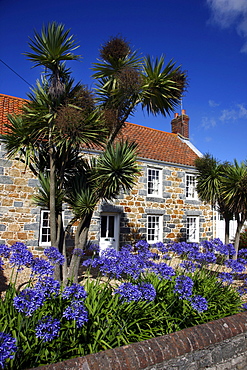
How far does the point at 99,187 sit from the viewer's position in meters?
7.32

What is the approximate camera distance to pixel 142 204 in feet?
44.7

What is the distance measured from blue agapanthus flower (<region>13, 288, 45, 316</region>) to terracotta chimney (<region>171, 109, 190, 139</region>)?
681 inches

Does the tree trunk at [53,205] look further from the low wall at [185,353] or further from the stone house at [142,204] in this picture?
the low wall at [185,353]

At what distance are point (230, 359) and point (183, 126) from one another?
16729 mm

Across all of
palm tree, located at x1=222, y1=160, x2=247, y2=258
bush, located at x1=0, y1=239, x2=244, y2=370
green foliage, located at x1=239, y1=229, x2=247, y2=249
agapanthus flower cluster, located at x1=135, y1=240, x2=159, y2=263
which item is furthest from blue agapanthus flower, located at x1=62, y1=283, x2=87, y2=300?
green foliage, located at x1=239, y1=229, x2=247, y2=249

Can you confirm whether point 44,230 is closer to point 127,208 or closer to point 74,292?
point 127,208

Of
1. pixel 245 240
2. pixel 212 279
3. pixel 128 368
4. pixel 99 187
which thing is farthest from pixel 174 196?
pixel 128 368

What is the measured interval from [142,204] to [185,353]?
10.5 meters

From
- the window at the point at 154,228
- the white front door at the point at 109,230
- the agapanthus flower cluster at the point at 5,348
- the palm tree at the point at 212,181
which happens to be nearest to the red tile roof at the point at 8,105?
the white front door at the point at 109,230

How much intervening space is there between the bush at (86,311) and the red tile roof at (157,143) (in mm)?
9503

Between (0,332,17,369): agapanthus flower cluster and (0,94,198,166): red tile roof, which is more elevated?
(0,94,198,166): red tile roof

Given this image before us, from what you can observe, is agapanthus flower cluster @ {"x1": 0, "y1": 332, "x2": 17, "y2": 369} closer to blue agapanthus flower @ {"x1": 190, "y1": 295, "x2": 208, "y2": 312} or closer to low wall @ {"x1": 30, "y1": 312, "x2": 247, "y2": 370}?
low wall @ {"x1": 30, "y1": 312, "x2": 247, "y2": 370}

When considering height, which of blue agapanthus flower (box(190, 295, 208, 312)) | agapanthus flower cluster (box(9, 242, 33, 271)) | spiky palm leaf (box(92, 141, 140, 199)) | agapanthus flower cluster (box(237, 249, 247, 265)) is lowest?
blue agapanthus flower (box(190, 295, 208, 312))

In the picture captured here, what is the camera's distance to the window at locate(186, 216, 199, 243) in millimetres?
15625
